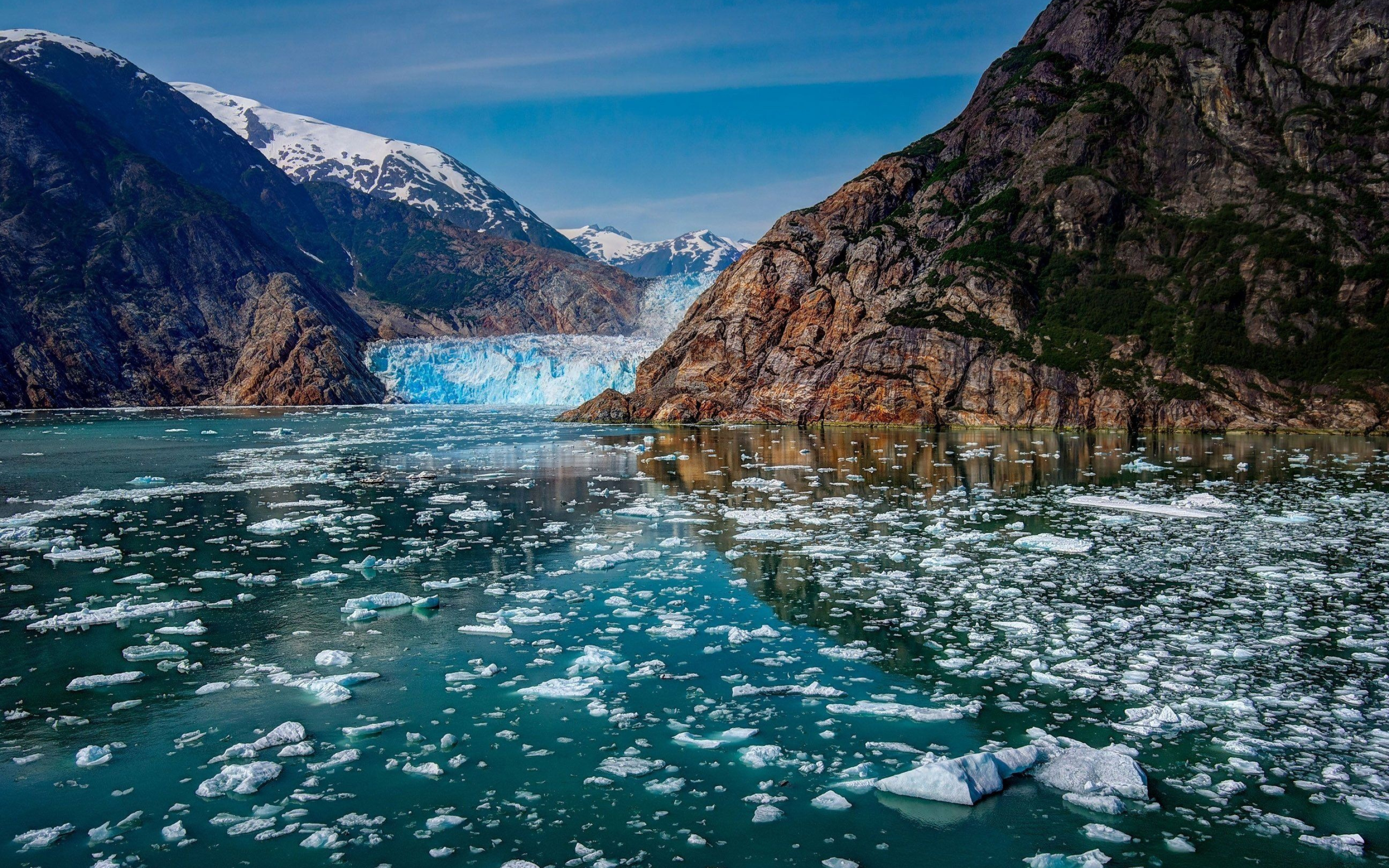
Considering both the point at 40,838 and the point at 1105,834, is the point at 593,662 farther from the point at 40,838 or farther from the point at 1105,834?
the point at 1105,834

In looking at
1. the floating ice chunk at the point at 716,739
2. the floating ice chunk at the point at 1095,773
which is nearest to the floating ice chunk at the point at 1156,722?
the floating ice chunk at the point at 1095,773

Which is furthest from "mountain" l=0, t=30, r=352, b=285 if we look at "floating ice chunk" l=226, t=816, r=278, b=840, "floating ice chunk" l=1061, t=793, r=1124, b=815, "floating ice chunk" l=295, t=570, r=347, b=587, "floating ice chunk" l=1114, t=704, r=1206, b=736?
"floating ice chunk" l=1061, t=793, r=1124, b=815

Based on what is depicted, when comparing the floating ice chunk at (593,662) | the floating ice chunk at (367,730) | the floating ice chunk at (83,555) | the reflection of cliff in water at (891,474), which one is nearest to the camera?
the floating ice chunk at (367,730)

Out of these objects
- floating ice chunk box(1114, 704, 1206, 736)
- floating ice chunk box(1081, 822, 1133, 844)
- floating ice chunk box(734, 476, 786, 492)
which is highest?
floating ice chunk box(734, 476, 786, 492)

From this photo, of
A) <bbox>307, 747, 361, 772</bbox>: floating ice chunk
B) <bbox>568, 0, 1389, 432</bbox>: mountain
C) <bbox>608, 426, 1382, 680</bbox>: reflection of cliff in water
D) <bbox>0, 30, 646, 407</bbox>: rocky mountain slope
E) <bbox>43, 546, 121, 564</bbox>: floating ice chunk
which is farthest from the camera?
<bbox>0, 30, 646, 407</bbox>: rocky mountain slope

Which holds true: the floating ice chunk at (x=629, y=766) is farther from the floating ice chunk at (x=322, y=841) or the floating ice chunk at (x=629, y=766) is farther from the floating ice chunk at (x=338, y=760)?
the floating ice chunk at (x=338, y=760)

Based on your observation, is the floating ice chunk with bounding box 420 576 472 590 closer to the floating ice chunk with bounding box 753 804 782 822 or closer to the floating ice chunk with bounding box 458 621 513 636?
the floating ice chunk with bounding box 458 621 513 636

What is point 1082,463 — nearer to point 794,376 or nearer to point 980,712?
point 980,712
